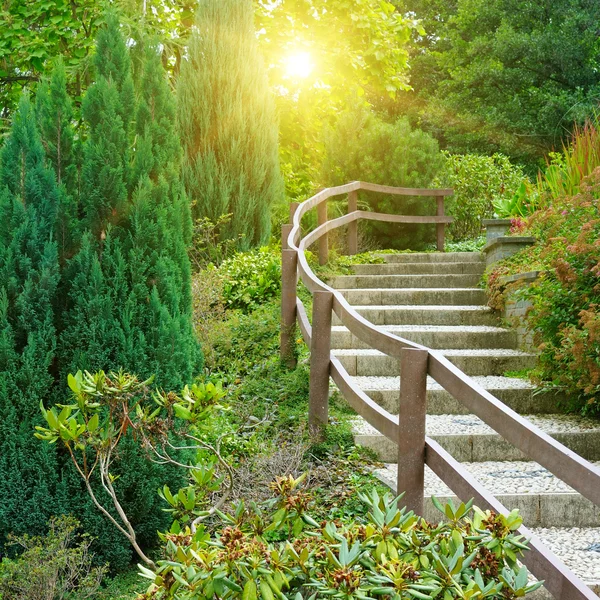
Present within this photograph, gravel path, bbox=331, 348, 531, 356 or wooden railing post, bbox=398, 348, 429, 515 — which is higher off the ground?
wooden railing post, bbox=398, 348, 429, 515

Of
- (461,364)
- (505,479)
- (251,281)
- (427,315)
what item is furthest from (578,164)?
(505,479)

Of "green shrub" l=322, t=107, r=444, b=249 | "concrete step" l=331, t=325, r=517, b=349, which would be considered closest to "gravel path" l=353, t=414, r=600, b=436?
"concrete step" l=331, t=325, r=517, b=349

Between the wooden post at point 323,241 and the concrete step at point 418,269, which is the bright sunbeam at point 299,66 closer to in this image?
the wooden post at point 323,241

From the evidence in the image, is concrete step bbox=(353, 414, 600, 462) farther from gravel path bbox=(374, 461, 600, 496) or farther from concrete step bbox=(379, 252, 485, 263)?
concrete step bbox=(379, 252, 485, 263)

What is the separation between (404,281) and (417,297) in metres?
0.64

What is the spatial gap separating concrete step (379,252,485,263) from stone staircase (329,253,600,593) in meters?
0.01

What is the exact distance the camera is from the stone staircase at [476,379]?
4258mm

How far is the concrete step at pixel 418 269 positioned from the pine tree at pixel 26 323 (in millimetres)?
5708

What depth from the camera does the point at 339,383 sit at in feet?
15.4

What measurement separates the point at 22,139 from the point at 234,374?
118 inches

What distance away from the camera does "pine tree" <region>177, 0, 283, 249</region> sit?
33.4 feet

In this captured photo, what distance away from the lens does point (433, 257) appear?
9.76 metres

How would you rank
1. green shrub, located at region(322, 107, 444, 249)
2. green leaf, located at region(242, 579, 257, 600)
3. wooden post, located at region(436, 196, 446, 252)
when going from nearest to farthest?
green leaf, located at region(242, 579, 257, 600)
wooden post, located at region(436, 196, 446, 252)
green shrub, located at region(322, 107, 444, 249)

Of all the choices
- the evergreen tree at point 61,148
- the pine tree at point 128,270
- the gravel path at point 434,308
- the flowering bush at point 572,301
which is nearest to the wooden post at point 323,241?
the gravel path at point 434,308
